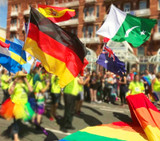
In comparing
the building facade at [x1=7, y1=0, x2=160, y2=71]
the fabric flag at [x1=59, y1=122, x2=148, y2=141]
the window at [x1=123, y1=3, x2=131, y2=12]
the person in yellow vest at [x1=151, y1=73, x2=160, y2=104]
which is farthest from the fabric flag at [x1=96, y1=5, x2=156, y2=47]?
the window at [x1=123, y1=3, x2=131, y2=12]

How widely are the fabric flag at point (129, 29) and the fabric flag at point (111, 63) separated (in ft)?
2.07

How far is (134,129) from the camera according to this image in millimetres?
3744

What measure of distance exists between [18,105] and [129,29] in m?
4.56

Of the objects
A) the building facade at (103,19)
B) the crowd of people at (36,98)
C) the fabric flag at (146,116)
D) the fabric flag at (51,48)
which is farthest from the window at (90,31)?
the fabric flag at (51,48)

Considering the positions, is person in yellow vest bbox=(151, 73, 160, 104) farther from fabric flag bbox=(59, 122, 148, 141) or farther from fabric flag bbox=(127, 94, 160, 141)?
fabric flag bbox=(59, 122, 148, 141)

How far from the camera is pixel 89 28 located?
2414 cm

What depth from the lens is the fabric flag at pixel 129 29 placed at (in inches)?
244

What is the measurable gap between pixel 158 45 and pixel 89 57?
7.73 m

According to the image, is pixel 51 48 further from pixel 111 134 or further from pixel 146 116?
pixel 146 116

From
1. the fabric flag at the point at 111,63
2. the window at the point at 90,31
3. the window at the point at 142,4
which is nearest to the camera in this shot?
the fabric flag at the point at 111,63

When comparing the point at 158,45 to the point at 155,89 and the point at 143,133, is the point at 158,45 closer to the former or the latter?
the point at 155,89

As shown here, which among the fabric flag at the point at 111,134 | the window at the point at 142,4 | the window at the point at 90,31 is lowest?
the fabric flag at the point at 111,134

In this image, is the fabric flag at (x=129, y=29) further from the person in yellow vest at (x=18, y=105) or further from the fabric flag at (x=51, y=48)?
the person in yellow vest at (x=18, y=105)

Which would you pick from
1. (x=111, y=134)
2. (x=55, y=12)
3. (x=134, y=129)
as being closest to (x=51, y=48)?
(x=55, y=12)
